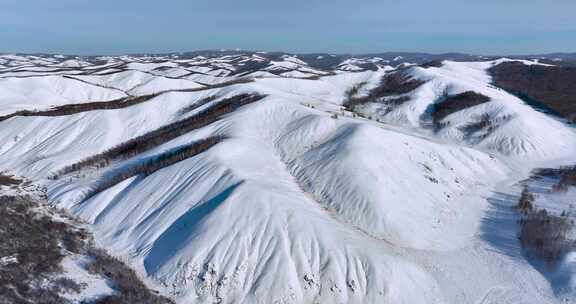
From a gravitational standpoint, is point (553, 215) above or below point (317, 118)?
below

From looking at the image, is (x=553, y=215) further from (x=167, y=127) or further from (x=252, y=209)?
(x=167, y=127)

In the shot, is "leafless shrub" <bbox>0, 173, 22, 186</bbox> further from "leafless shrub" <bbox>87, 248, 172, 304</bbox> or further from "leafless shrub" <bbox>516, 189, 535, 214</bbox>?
"leafless shrub" <bbox>516, 189, 535, 214</bbox>

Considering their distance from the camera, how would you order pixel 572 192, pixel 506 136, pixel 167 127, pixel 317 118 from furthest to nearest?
pixel 167 127 → pixel 506 136 → pixel 317 118 → pixel 572 192

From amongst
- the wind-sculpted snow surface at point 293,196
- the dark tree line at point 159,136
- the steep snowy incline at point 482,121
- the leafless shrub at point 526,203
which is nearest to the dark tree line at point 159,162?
the wind-sculpted snow surface at point 293,196

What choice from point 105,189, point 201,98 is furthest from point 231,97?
point 105,189

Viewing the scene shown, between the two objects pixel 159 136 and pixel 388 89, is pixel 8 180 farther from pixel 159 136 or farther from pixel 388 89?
pixel 388 89

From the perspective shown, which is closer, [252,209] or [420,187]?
[252,209]

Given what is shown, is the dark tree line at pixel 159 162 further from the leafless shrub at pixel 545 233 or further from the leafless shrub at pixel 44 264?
the leafless shrub at pixel 545 233

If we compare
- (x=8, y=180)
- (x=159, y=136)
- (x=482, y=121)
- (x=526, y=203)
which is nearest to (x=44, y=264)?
(x=8, y=180)

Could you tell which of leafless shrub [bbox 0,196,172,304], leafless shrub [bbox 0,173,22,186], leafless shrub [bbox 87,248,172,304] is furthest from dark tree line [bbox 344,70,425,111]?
leafless shrub [bbox 87,248,172,304]
